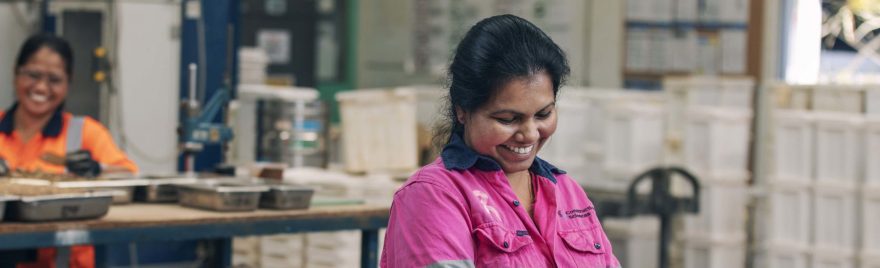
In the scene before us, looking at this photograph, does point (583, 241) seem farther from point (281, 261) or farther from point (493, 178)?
point (281, 261)

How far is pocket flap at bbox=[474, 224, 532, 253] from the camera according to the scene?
9.88ft

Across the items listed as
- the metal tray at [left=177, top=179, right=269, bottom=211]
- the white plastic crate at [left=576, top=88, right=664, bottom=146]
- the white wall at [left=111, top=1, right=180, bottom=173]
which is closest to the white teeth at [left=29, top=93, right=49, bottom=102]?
the metal tray at [left=177, top=179, right=269, bottom=211]

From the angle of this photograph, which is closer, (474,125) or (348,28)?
(474,125)

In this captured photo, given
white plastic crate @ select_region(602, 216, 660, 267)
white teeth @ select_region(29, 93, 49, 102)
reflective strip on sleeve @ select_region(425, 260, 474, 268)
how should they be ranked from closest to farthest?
reflective strip on sleeve @ select_region(425, 260, 474, 268), white teeth @ select_region(29, 93, 49, 102), white plastic crate @ select_region(602, 216, 660, 267)

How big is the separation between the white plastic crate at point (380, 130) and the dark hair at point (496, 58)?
5.92m

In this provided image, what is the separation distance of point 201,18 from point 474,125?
14.8ft

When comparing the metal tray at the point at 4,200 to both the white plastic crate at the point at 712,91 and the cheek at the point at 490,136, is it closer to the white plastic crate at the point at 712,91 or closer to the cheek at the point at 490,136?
the cheek at the point at 490,136

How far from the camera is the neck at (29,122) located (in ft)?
21.5

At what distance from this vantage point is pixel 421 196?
9.91ft

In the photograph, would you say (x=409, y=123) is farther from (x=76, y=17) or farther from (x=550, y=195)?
(x=550, y=195)

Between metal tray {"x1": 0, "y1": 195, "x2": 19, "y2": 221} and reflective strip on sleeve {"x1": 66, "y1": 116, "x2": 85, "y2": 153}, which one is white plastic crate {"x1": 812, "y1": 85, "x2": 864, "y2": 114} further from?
metal tray {"x1": 0, "y1": 195, "x2": 19, "y2": 221}

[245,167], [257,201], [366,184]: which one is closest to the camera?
[257,201]

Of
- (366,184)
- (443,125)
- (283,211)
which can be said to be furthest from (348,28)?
(443,125)

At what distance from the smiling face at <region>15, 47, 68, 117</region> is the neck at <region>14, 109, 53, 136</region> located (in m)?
0.02
